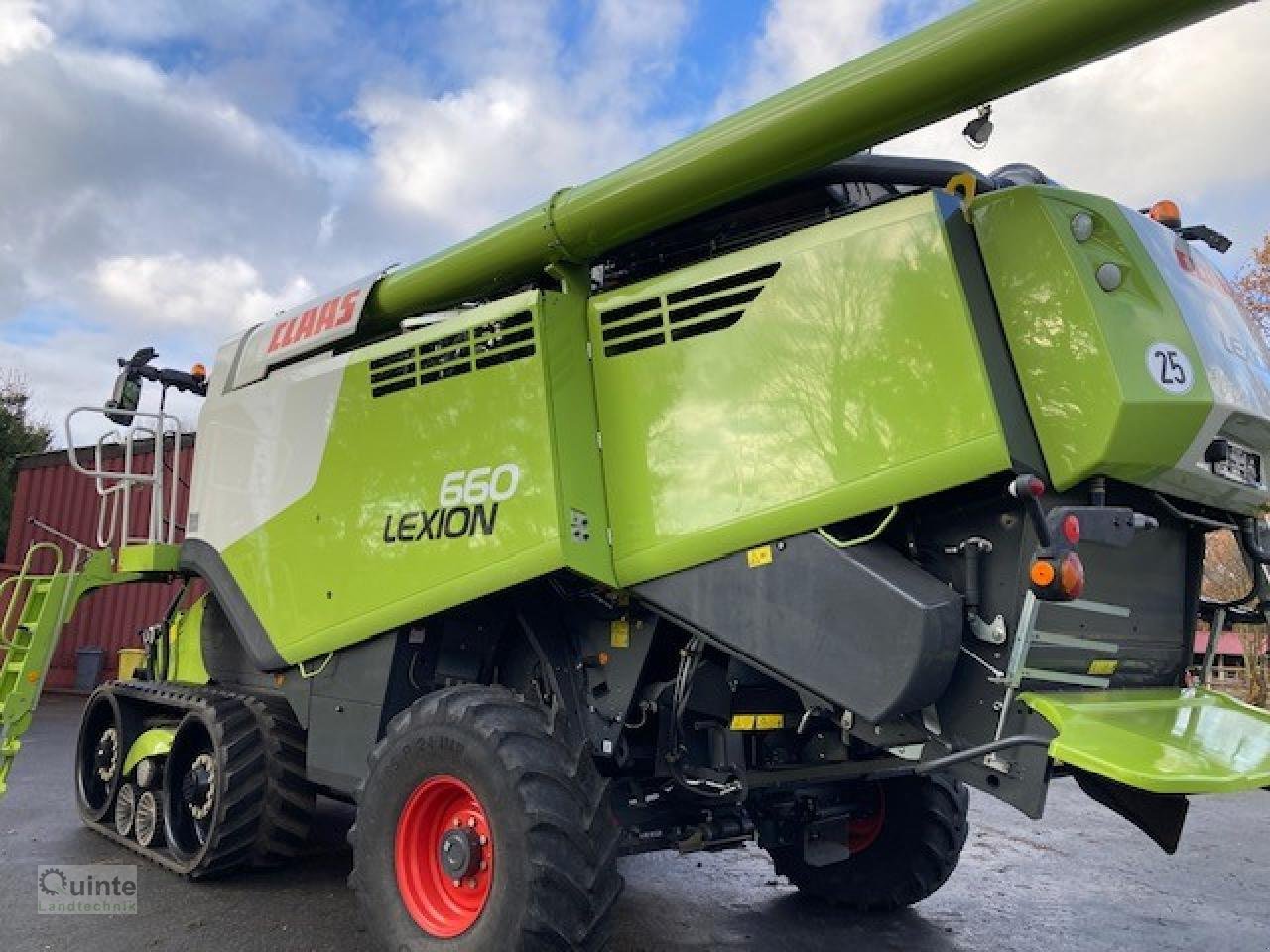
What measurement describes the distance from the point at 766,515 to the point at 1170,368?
4.19 ft

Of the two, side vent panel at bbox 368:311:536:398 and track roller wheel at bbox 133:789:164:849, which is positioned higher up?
side vent panel at bbox 368:311:536:398

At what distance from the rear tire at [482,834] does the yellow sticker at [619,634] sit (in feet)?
1.27

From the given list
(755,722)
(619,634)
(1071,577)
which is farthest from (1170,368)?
(619,634)

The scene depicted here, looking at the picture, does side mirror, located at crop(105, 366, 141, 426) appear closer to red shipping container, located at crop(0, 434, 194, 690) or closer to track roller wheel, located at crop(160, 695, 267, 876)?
track roller wheel, located at crop(160, 695, 267, 876)

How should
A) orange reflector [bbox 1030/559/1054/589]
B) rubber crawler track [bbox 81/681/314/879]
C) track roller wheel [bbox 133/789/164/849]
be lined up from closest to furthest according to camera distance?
1. orange reflector [bbox 1030/559/1054/589]
2. rubber crawler track [bbox 81/681/314/879]
3. track roller wheel [bbox 133/789/164/849]

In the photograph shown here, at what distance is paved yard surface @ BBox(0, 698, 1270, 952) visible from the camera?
13.7 ft

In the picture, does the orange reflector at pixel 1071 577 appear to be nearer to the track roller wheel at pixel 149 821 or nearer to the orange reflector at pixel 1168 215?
the orange reflector at pixel 1168 215

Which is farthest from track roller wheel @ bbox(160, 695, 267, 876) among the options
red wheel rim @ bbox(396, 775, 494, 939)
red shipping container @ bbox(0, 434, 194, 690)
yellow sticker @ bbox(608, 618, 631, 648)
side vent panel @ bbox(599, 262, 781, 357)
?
red shipping container @ bbox(0, 434, 194, 690)

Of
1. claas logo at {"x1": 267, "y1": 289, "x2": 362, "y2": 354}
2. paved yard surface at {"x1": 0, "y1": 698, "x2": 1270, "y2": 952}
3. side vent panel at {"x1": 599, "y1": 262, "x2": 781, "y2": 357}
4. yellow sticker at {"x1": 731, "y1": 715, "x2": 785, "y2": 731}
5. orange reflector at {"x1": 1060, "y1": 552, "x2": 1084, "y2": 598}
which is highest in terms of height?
claas logo at {"x1": 267, "y1": 289, "x2": 362, "y2": 354}

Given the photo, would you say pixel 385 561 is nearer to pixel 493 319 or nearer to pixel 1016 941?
pixel 493 319

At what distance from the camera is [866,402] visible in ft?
9.76

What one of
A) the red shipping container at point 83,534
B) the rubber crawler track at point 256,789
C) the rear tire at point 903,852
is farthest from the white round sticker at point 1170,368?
the red shipping container at point 83,534

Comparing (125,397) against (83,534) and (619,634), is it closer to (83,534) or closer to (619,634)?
(619,634)

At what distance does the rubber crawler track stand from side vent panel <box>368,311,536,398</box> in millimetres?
1825
